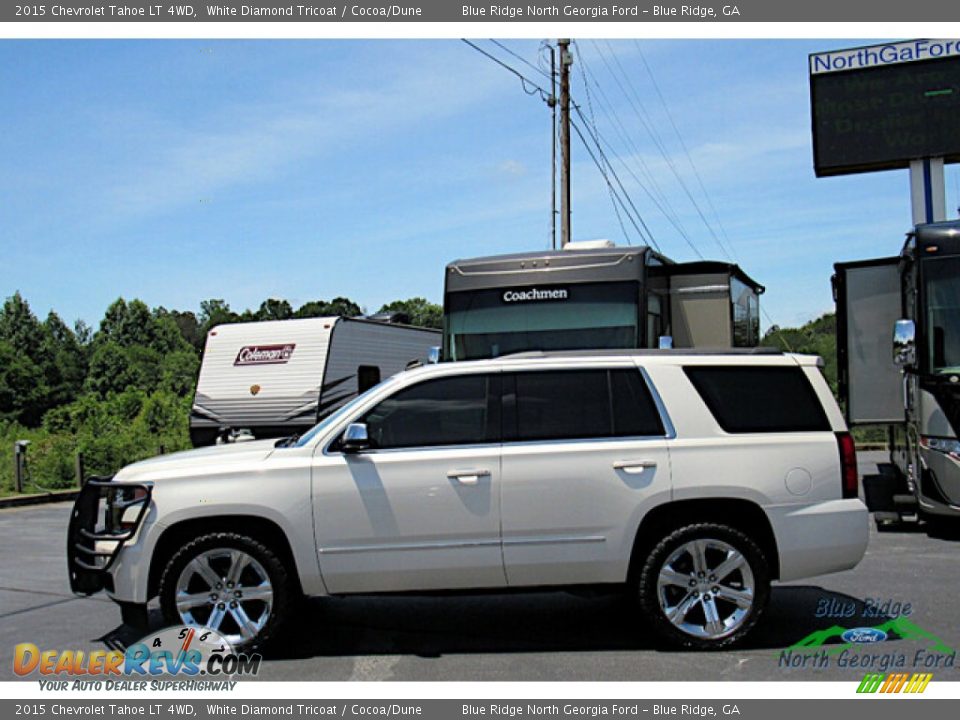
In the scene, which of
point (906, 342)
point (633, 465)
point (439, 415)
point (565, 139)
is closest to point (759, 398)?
point (633, 465)

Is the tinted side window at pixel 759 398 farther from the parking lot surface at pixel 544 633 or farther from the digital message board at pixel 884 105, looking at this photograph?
the digital message board at pixel 884 105

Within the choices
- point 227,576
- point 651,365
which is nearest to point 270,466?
point 227,576

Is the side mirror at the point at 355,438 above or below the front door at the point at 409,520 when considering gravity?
above

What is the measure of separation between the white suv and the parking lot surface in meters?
0.40

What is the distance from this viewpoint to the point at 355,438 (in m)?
6.16

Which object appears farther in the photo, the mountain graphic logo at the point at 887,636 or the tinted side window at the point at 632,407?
the tinted side window at the point at 632,407

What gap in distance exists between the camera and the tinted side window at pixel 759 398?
255 inches

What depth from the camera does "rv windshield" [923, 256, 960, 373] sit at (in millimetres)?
9898

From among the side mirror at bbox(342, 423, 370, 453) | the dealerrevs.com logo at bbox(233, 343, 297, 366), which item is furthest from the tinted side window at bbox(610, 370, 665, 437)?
the dealerrevs.com logo at bbox(233, 343, 297, 366)

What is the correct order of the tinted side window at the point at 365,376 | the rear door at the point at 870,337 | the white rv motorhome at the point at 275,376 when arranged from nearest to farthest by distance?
the rear door at the point at 870,337 → the white rv motorhome at the point at 275,376 → the tinted side window at the point at 365,376

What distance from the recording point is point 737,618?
6246 mm

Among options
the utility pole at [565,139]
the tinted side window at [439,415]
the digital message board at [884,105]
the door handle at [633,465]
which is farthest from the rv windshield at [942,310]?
the utility pole at [565,139]

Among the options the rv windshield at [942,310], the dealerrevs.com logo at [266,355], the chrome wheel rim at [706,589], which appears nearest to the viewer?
the chrome wheel rim at [706,589]
